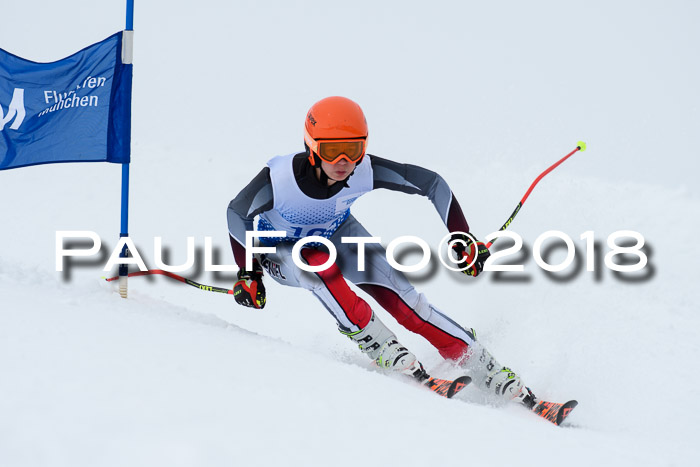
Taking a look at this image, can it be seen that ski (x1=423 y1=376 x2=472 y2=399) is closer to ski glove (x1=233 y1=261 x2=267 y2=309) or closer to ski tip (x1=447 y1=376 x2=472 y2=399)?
ski tip (x1=447 y1=376 x2=472 y2=399)

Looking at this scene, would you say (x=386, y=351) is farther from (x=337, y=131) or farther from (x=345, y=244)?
(x=337, y=131)

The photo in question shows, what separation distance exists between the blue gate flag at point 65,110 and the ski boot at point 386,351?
71.4 inches

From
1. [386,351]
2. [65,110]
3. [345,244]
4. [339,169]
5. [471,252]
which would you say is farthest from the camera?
[345,244]

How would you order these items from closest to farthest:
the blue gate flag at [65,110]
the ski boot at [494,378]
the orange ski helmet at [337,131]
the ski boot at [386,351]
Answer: the orange ski helmet at [337,131] < the ski boot at [386,351] < the ski boot at [494,378] < the blue gate flag at [65,110]

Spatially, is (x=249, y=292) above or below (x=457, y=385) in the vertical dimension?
above

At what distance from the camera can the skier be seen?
403cm

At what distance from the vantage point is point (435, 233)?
8.12 m

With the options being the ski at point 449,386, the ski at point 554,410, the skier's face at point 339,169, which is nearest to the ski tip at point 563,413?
the ski at point 554,410

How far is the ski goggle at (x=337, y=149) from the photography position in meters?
3.96

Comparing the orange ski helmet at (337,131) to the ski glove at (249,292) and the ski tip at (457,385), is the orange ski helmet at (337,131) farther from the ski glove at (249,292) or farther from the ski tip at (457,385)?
the ski tip at (457,385)

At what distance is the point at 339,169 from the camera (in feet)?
13.3

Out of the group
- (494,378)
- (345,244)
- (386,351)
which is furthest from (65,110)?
(494,378)

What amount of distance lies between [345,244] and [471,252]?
0.78 meters

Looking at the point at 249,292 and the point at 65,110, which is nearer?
the point at 249,292
